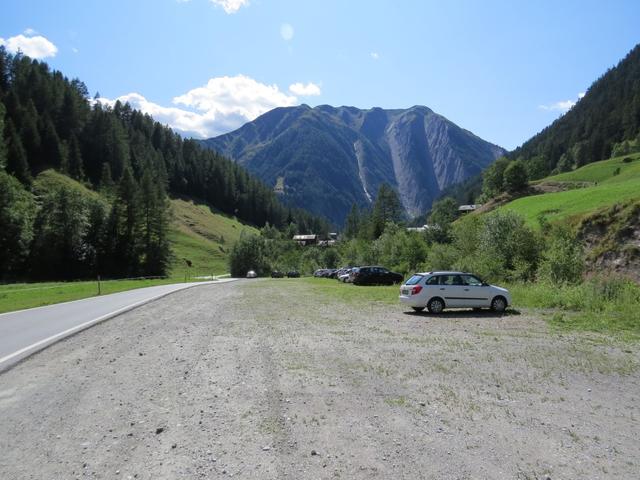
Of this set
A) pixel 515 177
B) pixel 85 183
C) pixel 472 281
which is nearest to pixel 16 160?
pixel 85 183

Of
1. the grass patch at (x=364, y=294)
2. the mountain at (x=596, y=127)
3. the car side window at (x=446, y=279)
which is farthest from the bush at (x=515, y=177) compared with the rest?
the car side window at (x=446, y=279)

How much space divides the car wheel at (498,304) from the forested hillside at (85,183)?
71.7 metres

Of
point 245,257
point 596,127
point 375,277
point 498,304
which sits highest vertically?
point 596,127

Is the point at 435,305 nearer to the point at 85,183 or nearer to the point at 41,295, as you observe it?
the point at 41,295

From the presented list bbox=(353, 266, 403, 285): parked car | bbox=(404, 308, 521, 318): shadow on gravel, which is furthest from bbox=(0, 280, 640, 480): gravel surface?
→ bbox=(353, 266, 403, 285): parked car

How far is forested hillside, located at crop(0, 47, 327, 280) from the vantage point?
7250 cm

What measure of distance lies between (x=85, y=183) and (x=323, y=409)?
124287 millimetres

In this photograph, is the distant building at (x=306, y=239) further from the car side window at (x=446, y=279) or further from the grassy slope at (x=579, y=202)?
the car side window at (x=446, y=279)

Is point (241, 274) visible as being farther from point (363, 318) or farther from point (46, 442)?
point (46, 442)

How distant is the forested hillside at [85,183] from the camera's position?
72500 mm

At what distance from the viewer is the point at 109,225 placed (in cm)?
8200

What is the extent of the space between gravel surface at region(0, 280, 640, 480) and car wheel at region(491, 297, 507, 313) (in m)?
7.40

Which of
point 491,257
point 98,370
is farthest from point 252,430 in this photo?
point 491,257

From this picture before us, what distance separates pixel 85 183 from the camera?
375ft
